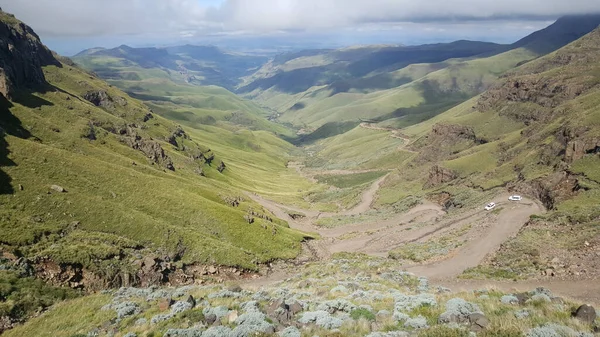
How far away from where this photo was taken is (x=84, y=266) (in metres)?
39.8

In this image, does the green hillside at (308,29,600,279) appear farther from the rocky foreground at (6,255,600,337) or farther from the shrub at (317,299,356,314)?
the shrub at (317,299,356,314)

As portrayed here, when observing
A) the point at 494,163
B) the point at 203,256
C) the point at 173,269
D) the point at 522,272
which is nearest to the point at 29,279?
the point at 173,269

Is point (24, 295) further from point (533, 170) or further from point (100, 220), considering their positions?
point (533, 170)

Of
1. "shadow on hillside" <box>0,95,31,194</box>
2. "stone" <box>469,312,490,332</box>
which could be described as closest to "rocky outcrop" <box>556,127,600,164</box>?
"stone" <box>469,312,490,332</box>

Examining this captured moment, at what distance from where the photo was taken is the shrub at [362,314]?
2190cm

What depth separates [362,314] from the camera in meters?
22.5

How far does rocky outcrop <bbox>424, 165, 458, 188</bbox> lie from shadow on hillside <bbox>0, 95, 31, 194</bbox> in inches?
4887

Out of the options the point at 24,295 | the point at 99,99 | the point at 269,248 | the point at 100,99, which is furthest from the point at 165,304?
the point at 100,99

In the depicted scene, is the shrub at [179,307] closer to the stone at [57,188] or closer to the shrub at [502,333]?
the shrub at [502,333]

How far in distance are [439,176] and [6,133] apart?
12692 centimetres

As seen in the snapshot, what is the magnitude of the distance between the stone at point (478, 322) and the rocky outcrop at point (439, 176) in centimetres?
11734

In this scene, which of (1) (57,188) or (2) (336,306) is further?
(1) (57,188)

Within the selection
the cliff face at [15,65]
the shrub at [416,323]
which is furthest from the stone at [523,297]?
the cliff face at [15,65]

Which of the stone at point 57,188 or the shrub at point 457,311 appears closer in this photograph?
the shrub at point 457,311
